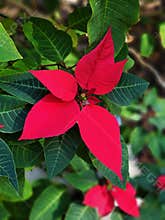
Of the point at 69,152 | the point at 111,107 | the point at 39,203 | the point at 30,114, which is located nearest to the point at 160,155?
the point at 39,203

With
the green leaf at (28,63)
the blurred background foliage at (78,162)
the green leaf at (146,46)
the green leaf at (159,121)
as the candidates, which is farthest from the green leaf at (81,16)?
the green leaf at (159,121)

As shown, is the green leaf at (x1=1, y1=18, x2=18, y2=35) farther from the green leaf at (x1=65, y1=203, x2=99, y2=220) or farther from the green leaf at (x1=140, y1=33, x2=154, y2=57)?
the green leaf at (x1=65, y1=203, x2=99, y2=220)

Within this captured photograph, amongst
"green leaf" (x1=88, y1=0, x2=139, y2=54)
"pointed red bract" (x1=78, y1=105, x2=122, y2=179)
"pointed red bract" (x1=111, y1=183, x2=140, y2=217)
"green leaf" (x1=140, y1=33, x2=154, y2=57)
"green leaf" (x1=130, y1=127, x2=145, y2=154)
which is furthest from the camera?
"green leaf" (x1=130, y1=127, x2=145, y2=154)

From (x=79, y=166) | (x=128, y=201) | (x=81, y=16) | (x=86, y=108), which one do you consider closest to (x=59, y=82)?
(x=86, y=108)

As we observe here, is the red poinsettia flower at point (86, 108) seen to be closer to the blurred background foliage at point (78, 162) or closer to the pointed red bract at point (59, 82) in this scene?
the pointed red bract at point (59, 82)

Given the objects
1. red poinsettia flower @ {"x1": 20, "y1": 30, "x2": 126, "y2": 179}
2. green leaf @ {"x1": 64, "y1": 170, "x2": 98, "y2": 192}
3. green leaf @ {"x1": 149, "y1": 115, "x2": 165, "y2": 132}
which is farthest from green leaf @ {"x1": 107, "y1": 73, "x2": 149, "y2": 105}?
green leaf @ {"x1": 149, "y1": 115, "x2": 165, "y2": 132}

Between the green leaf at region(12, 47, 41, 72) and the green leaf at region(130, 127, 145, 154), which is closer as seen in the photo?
the green leaf at region(12, 47, 41, 72)

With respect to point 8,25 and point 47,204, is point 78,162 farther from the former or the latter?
point 8,25
